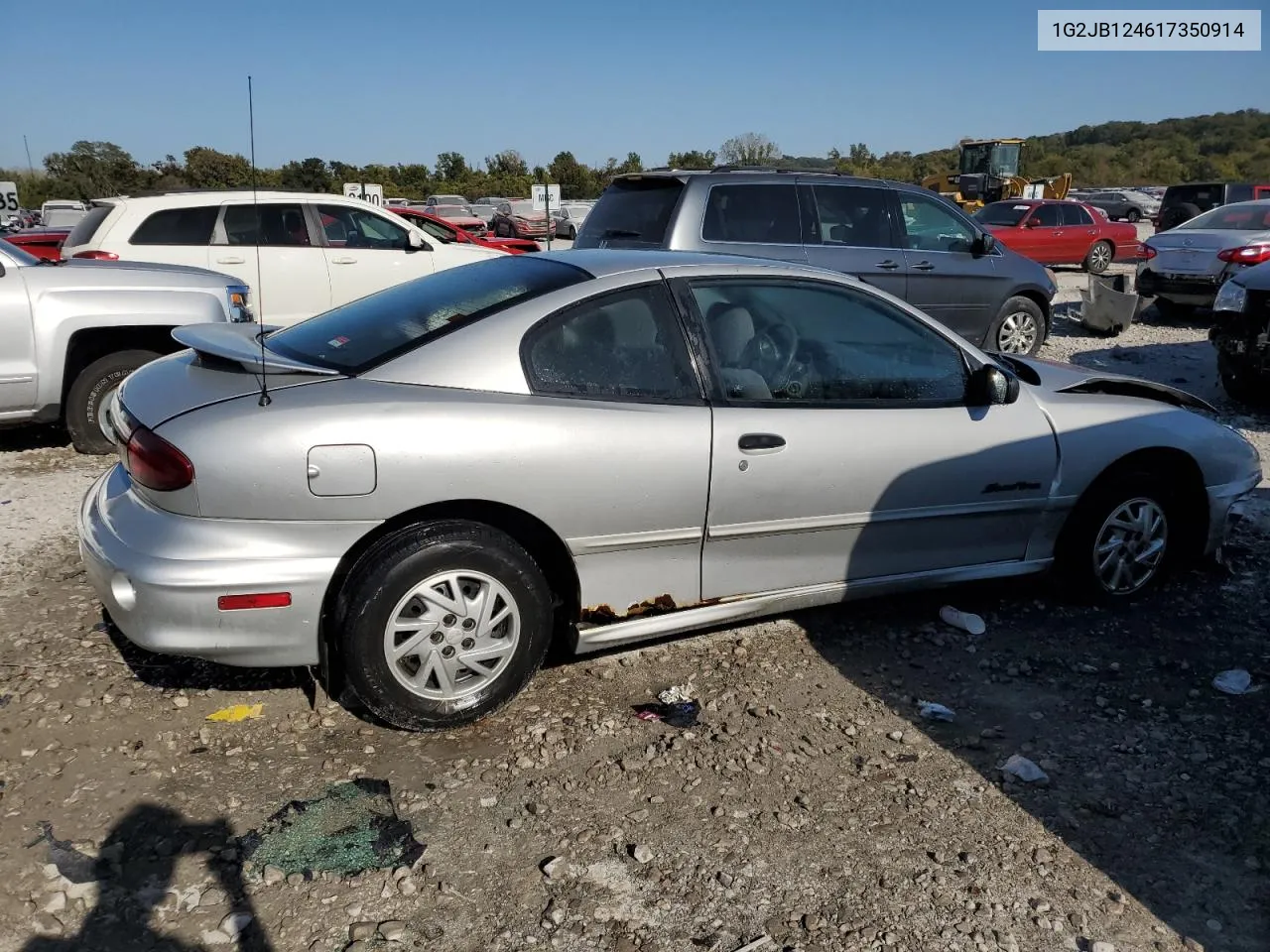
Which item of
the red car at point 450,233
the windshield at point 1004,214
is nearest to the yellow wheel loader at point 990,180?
the windshield at point 1004,214

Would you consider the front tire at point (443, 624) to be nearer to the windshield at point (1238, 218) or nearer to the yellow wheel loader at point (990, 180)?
the windshield at point (1238, 218)

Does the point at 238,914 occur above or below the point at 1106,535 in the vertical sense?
below

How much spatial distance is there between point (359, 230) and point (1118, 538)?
27.3 feet

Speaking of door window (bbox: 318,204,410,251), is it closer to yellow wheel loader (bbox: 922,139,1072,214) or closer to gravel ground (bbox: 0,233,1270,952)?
gravel ground (bbox: 0,233,1270,952)

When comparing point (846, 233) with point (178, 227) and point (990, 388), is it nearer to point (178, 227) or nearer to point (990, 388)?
point (990, 388)

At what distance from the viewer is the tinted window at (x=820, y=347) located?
12.4 ft

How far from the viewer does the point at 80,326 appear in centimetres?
637

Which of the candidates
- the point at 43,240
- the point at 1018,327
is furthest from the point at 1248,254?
the point at 43,240

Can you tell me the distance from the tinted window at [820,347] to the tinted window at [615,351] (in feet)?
0.56

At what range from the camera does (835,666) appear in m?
3.98

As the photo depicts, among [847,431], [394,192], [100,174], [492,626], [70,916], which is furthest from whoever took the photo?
[394,192]

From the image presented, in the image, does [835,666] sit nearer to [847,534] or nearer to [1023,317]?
[847,534]

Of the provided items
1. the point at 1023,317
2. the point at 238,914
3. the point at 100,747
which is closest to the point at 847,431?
the point at 238,914

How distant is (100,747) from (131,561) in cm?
66
